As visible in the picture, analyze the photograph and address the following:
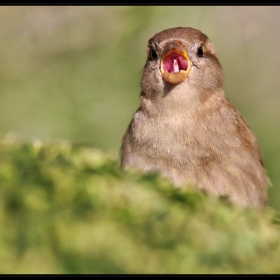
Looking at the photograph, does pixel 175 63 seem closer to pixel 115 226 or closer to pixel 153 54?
pixel 153 54

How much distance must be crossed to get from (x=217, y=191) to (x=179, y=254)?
1821 millimetres

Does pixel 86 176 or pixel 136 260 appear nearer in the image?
pixel 136 260

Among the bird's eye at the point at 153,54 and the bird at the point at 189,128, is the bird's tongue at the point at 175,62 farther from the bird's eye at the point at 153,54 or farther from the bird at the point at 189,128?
the bird's eye at the point at 153,54

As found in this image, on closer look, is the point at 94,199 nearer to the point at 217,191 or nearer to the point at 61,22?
the point at 217,191

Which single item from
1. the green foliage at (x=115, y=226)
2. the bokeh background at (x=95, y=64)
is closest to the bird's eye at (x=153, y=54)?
the bokeh background at (x=95, y=64)

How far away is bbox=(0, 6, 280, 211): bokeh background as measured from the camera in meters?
4.42

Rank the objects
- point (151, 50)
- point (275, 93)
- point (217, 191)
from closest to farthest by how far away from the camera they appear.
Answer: point (217, 191) → point (151, 50) → point (275, 93)

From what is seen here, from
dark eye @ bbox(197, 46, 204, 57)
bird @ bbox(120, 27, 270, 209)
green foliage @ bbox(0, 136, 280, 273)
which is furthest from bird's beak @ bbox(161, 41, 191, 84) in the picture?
green foliage @ bbox(0, 136, 280, 273)

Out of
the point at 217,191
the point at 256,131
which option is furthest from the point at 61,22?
the point at 217,191

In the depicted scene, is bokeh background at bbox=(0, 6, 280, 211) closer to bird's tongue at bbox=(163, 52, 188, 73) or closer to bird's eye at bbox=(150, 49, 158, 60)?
bird's eye at bbox=(150, 49, 158, 60)

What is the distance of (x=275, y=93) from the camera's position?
496cm

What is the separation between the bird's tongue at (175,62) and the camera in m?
2.54

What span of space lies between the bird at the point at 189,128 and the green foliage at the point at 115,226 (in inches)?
62.2

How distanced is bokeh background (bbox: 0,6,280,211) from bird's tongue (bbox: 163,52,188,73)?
1.80 m
